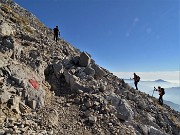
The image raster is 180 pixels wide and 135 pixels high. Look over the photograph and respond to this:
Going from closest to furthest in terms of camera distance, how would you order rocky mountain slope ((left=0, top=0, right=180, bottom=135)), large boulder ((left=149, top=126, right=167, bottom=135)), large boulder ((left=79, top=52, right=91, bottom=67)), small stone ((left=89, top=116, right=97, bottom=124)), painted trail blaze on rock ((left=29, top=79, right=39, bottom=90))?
1. rocky mountain slope ((left=0, top=0, right=180, bottom=135))
2. small stone ((left=89, top=116, right=97, bottom=124))
3. painted trail blaze on rock ((left=29, top=79, right=39, bottom=90))
4. large boulder ((left=149, top=126, right=167, bottom=135))
5. large boulder ((left=79, top=52, right=91, bottom=67))

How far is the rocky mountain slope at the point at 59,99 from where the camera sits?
17031 mm

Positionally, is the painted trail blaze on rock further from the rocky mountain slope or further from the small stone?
the small stone

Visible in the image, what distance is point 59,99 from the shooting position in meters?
21.4

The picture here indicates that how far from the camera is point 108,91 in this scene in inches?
981

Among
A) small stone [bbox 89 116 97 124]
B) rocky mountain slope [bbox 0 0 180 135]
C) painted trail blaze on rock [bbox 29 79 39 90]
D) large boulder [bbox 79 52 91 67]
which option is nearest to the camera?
rocky mountain slope [bbox 0 0 180 135]

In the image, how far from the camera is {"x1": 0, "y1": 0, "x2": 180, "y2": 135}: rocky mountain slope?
17031mm

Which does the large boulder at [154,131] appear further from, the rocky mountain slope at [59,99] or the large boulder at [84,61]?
the large boulder at [84,61]

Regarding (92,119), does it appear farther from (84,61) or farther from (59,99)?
(84,61)

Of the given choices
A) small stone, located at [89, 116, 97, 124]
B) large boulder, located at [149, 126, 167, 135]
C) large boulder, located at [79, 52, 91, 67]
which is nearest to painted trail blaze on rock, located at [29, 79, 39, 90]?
small stone, located at [89, 116, 97, 124]

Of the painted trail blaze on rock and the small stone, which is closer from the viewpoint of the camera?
the small stone

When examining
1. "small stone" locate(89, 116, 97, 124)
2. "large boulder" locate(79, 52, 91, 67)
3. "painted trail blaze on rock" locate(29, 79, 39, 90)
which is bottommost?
"small stone" locate(89, 116, 97, 124)

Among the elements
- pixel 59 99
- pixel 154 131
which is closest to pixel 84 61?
pixel 59 99

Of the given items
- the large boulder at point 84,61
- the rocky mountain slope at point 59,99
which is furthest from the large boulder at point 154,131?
the large boulder at point 84,61

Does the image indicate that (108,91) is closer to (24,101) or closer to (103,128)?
(103,128)
